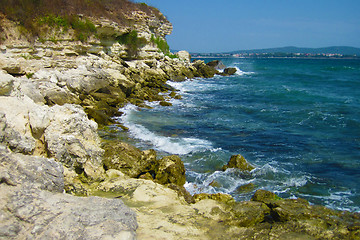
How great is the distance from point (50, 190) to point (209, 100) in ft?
69.1

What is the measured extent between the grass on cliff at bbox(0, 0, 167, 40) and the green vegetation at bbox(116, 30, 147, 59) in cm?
117

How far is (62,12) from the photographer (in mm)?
23203

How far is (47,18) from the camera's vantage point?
71.1 feet

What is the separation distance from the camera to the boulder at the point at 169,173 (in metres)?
8.86

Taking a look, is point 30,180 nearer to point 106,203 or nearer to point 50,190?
point 50,190

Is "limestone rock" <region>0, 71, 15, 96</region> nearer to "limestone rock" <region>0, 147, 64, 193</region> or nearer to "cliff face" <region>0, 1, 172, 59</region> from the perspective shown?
"limestone rock" <region>0, 147, 64, 193</region>

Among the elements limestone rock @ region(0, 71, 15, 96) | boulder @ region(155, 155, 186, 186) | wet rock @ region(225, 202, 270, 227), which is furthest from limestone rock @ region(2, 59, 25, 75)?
wet rock @ region(225, 202, 270, 227)

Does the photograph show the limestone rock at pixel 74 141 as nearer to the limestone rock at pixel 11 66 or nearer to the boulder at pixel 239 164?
the boulder at pixel 239 164

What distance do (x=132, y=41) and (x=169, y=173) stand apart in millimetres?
24340

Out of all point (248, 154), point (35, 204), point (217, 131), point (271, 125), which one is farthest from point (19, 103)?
point (271, 125)

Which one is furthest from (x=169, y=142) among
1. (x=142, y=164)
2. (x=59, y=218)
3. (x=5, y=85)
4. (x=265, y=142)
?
(x=59, y=218)

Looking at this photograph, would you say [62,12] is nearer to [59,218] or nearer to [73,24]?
[73,24]

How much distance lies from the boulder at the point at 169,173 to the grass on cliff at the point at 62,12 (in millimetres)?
16210

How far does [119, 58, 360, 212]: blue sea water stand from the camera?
939 cm
